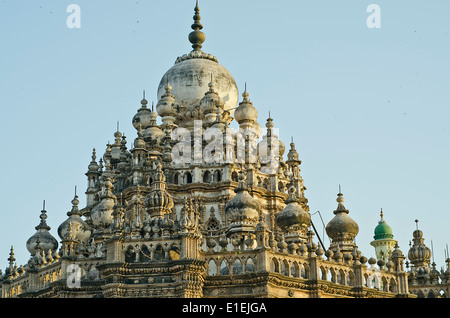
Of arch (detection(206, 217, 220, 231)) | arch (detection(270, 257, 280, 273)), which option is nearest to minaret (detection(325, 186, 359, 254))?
arch (detection(206, 217, 220, 231))

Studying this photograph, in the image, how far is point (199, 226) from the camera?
40.9 metres

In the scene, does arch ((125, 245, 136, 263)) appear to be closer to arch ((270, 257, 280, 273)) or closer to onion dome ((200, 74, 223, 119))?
arch ((270, 257, 280, 273))

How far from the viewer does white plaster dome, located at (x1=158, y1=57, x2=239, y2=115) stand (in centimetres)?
5550

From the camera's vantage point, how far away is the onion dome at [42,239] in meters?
48.7

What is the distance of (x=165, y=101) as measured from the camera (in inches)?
2092

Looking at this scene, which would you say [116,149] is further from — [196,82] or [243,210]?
[243,210]

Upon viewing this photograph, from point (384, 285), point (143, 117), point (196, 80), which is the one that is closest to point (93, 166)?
point (143, 117)

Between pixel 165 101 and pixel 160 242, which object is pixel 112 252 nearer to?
pixel 160 242

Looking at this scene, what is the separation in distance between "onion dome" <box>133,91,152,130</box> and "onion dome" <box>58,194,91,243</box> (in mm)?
6763

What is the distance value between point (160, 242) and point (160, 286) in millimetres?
1952

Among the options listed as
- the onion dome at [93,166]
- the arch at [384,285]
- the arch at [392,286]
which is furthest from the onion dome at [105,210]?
the arch at [392,286]

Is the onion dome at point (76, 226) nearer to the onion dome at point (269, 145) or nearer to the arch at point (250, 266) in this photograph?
the onion dome at point (269, 145)

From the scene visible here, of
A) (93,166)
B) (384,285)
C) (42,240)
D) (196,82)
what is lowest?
(384,285)

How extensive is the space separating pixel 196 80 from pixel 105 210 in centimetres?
1296
